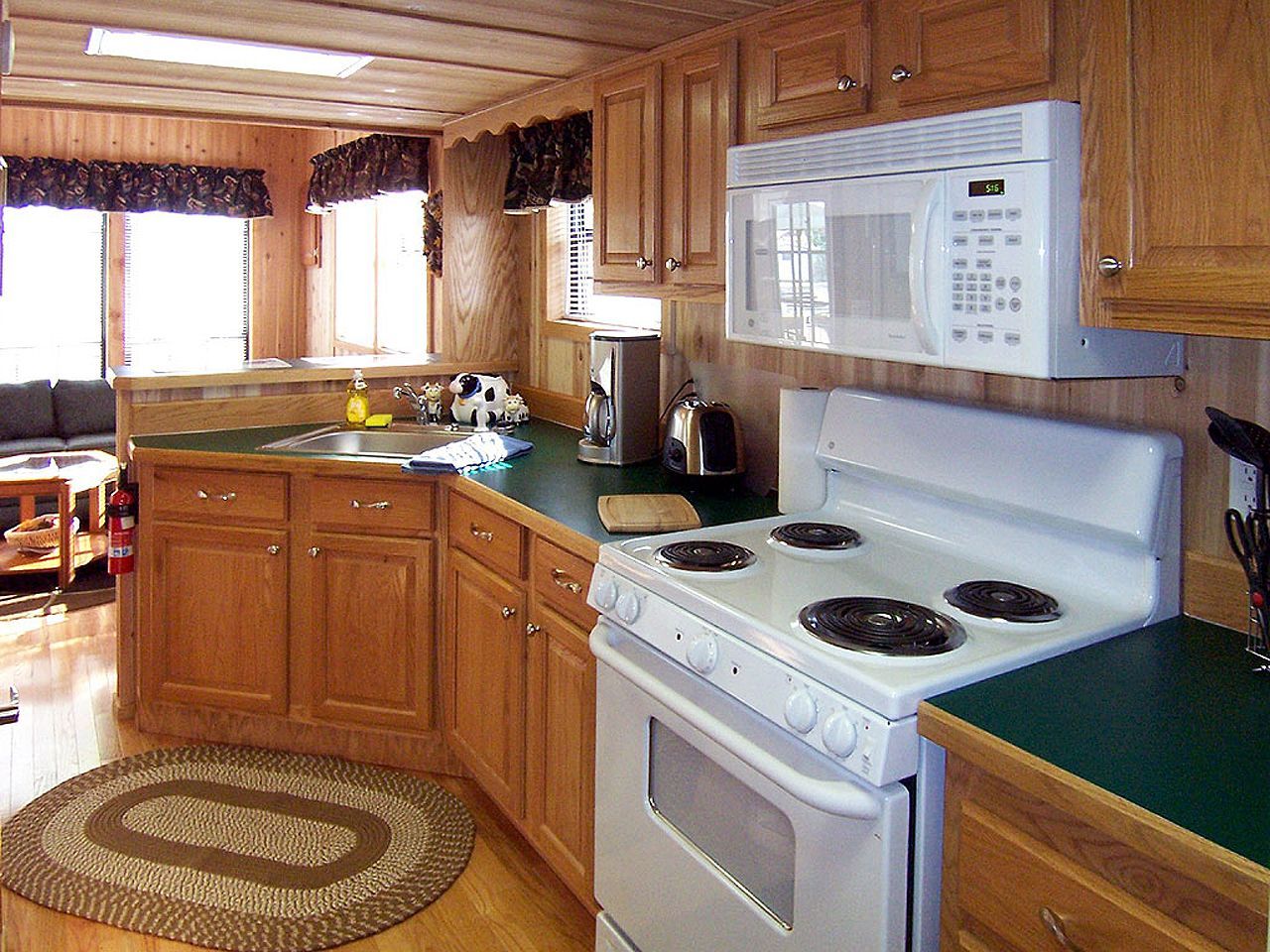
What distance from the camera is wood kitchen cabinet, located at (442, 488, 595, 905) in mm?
2404

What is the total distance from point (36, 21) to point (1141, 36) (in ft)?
7.30

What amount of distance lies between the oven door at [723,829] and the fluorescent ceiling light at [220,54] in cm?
171

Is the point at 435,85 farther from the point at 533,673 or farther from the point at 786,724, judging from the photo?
the point at 786,724

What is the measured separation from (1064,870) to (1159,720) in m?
0.26

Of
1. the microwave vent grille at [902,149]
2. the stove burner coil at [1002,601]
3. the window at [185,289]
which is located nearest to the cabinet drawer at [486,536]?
the microwave vent grille at [902,149]

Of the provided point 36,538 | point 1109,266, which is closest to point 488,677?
point 1109,266

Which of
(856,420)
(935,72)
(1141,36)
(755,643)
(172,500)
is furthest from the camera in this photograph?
(172,500)

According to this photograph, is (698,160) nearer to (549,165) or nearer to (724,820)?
(549,165)

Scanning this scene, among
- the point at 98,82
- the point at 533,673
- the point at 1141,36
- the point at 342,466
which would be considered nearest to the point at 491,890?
the point at 533,673

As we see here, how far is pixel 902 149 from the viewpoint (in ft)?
6.18

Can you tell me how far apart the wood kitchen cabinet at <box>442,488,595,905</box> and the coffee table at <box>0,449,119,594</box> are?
2629 millimetres

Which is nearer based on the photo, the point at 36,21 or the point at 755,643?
the point at 755,643

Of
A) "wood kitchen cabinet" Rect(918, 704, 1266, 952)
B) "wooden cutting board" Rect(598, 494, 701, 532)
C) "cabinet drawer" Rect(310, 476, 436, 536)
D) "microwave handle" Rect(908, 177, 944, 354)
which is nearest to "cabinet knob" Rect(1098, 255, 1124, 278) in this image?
"microwave handle" Rect(908, 177, 944, 354)

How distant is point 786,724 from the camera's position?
5.35ft
